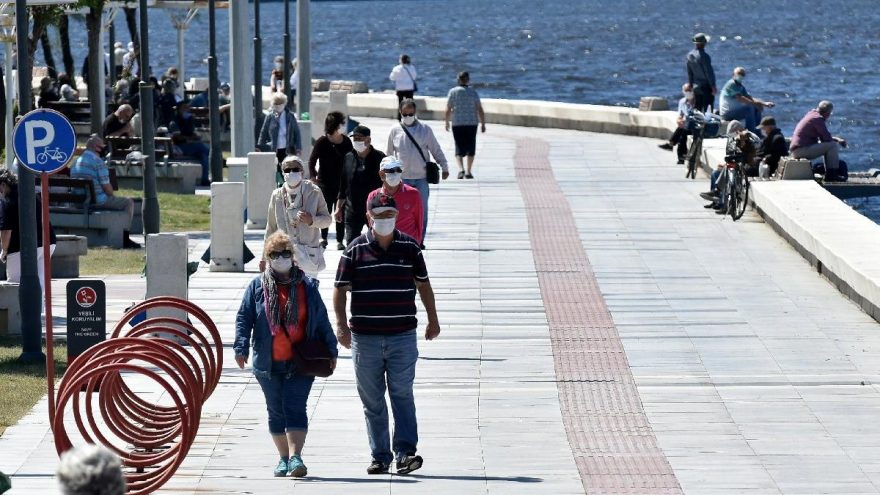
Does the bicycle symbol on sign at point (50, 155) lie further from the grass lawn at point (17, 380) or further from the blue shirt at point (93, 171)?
the blue shirt at point (93, 171)

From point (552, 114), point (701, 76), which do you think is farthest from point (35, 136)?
point (552, 114)

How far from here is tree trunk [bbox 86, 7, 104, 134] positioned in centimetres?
3167

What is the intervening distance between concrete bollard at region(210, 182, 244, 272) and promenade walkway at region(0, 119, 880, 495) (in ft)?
1.52

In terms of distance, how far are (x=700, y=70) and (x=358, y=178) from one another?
610 inches

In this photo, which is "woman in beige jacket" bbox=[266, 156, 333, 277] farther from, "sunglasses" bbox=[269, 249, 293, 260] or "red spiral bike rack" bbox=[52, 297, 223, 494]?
"sunglasses" bbox=[269, 249, 293, 260]

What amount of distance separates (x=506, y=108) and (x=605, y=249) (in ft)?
65.2

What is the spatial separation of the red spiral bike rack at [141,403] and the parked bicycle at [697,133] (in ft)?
55.0

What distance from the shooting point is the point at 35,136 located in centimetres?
1248

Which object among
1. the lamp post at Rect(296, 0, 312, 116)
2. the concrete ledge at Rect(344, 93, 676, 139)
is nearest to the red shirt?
the lamp post at Rect(296, 0, 312, 116)

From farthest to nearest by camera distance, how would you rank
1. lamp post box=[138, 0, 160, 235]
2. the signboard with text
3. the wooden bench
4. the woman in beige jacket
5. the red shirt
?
1. the wooden bench
2. lamp post box=[138, 0, 160, 235]
3. the woman in beige jacket
4. the red shirt
5. the signboard with text

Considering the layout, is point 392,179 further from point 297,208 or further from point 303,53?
point 303,53

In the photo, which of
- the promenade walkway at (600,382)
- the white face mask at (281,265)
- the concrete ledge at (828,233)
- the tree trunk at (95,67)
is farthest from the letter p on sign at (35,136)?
the tree trunk at (95,67)

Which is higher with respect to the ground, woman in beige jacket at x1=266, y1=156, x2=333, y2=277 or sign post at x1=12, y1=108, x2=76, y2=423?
sign post at x1=12, y1=108, x2=76, y2=423

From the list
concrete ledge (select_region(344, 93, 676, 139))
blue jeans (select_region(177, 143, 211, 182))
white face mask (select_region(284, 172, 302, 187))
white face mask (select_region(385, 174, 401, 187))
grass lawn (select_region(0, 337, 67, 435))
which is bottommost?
concrete ledge (select_region(344, 93, 676, 139))
